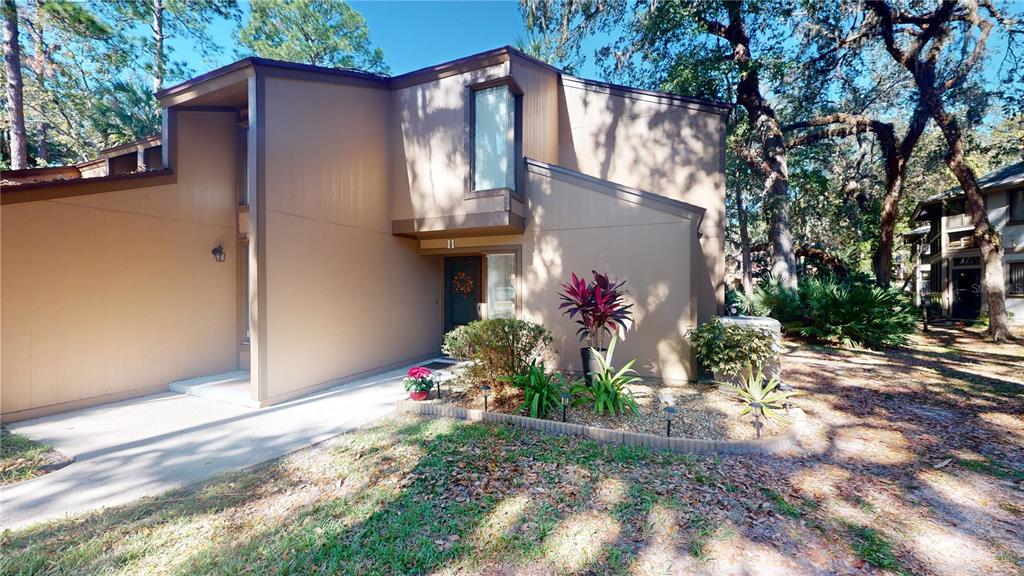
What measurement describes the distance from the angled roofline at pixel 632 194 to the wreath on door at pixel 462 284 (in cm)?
283

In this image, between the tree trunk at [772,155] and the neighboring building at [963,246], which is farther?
the neighboring building at [963,246]

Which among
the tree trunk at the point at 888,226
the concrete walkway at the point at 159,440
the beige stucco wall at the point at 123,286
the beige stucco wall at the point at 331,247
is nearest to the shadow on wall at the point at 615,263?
the beige stucco wall at the point at 331,247

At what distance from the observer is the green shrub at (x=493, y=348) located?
192 inches

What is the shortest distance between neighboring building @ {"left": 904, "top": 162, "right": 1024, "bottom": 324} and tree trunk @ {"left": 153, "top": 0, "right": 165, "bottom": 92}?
2780 centimetres

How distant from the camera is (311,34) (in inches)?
651

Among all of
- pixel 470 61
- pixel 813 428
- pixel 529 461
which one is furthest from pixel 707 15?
pixel 529 461

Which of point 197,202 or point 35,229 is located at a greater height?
point 197,202

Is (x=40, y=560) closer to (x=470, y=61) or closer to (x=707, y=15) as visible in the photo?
(x=470, y=61)

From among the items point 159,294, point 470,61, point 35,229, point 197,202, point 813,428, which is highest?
point 470,61

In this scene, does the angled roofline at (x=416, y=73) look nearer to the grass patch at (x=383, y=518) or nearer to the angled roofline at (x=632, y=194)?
the angled roofline at (x=632, y=194)

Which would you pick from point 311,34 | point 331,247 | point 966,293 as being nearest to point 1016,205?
point 966,293

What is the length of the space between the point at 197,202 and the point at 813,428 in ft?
32.0

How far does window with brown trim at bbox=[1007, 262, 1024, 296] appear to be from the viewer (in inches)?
534

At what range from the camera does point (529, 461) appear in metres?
3.52
